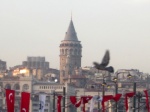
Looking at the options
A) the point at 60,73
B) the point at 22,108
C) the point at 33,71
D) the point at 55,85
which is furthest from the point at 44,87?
the point at 22,108

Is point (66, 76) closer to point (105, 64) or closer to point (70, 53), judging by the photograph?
point (70, 53)

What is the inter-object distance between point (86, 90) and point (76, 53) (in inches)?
1302

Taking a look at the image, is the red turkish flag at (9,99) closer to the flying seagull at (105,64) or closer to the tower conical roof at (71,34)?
the flying seagull at (105,64)

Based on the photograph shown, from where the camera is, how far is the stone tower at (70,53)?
177212 mm

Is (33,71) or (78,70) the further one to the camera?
(33,71)

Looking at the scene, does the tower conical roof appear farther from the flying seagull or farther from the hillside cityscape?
the flying seagull

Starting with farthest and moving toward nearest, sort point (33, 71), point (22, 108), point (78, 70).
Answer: point (33, 71), point (78, 70), point (22, 108)

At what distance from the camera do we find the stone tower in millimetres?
177212

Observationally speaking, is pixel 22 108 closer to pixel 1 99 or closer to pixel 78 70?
pixel 1 99

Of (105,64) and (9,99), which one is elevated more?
(105,64)

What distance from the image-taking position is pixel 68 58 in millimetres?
182250

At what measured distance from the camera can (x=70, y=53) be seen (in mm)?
184750

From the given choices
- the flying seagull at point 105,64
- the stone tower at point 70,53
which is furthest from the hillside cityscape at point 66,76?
the flying seagull at point 105,64

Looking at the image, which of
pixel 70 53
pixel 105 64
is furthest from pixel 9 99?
pixel 70 53
